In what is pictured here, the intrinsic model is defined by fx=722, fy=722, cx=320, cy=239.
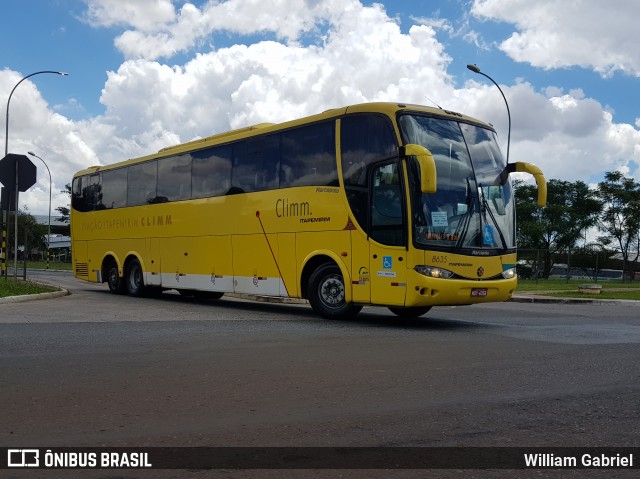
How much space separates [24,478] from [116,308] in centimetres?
1166

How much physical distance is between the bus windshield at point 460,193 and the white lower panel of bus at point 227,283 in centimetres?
379

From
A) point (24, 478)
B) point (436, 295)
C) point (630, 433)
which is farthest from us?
point (436, 295)

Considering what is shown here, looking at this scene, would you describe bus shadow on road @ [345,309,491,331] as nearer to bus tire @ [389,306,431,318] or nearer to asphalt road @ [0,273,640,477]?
bus tire @ [389,306,431,318]

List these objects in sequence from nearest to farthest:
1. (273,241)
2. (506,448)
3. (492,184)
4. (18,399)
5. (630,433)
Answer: (506,448), (630,433), (18,399), (492,184), (273,241)

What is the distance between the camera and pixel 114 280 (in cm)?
2117

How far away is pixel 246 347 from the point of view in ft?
29.3

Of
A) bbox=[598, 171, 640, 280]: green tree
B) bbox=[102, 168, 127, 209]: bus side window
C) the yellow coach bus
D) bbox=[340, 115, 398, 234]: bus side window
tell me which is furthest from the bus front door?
bbox=[598, 171, 640, 280]: green tree

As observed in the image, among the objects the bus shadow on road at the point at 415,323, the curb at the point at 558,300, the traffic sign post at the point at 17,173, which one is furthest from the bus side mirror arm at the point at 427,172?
the curb at the point at 558,300

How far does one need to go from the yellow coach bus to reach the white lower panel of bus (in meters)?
0.04

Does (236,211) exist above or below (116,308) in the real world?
above

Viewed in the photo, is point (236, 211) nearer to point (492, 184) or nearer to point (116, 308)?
point (116, 308)

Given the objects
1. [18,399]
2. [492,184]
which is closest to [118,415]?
[18,399]

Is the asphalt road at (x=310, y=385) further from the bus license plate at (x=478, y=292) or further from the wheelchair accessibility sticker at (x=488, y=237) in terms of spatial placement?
the wheelchair accessibility sticker at (x=488, y=237)

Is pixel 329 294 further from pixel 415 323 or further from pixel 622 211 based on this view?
pixel 622 211
